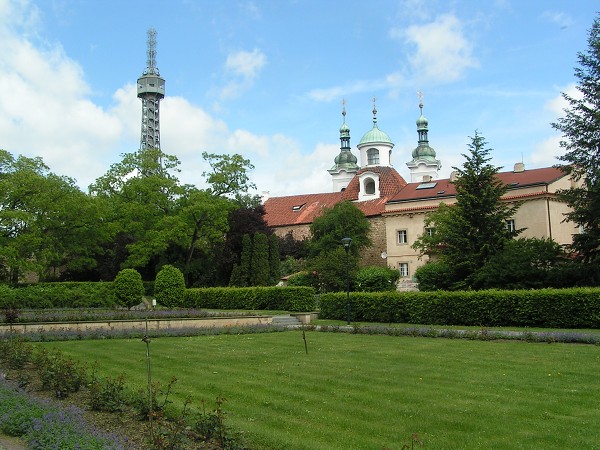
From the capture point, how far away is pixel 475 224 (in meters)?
33.3

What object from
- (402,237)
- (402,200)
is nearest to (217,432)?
(402,237)

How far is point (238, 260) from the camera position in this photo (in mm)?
48062

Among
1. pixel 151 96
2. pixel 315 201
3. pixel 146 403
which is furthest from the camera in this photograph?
pixel 151 96

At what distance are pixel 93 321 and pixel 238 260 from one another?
2593cm

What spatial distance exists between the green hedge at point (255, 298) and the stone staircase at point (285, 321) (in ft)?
16.7

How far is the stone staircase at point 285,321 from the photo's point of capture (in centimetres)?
2511

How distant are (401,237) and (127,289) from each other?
82.2 feet

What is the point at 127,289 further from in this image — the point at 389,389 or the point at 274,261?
the point at 389,389

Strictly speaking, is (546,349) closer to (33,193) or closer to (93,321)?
(93,321)

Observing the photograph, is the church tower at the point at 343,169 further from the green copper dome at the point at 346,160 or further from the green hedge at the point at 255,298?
the green hedge at the point at 255,298

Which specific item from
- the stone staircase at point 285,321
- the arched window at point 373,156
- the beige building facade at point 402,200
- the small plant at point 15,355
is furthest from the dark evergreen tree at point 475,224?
the arched window at point 373,156

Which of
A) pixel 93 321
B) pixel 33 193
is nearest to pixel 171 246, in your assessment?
pixel 33 193

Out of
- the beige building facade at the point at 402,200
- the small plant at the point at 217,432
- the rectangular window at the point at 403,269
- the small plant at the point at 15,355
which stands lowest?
the small plant at the point at 217,432

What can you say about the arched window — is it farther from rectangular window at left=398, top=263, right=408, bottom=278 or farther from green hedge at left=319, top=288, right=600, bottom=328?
green hedge at left=319, top=288, right=600, bottom=328
